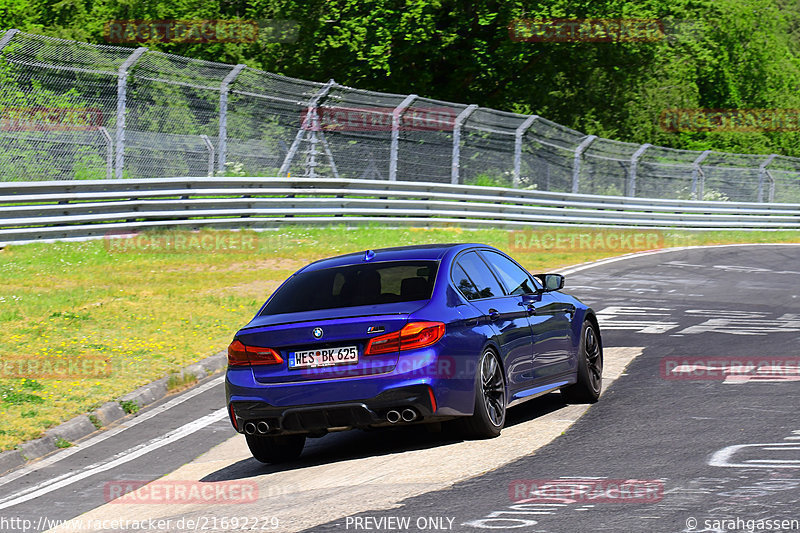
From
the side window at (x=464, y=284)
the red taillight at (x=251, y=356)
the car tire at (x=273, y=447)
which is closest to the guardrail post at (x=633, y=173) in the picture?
the side window at (x=464, y=284)

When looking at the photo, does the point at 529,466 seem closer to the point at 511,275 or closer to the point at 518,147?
the point at 511,275

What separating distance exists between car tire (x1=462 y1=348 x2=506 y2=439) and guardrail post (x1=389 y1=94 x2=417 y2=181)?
1769 cm

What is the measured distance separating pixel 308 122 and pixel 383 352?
1698 centimetres

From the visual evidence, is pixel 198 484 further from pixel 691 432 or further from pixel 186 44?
pixel 186 44

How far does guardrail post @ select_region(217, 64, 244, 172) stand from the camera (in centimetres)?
2148

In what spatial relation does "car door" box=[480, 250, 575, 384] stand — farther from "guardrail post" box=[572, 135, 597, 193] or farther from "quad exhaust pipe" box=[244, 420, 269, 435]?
"guardrail post" box=[572, 135, 597, 193]

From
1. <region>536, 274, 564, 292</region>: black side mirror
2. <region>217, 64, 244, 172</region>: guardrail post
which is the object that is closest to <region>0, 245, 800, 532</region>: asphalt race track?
<region>536, 274, 564, 292</region>: black side mirror

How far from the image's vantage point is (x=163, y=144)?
2059cm

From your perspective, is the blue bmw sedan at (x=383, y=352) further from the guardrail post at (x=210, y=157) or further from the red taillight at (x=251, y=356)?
the guardrail post at (x=210, y=157)

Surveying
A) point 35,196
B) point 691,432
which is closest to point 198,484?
point 691,432

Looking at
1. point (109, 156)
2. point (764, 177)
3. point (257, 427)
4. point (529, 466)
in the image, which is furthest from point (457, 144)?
point (529, 466)

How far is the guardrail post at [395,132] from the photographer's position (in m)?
25.0

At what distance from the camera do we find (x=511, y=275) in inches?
353

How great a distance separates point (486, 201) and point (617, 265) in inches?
256
